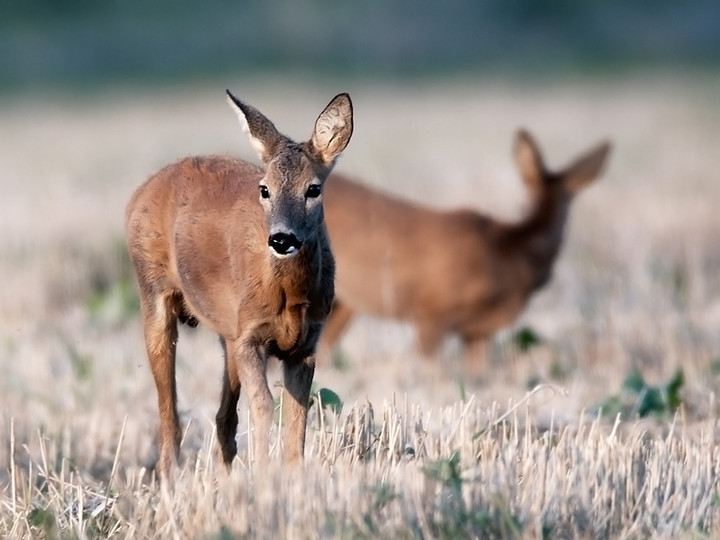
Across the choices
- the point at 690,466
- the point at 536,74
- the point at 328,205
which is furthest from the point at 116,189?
the point at 536,74

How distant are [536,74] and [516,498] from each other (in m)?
37.0

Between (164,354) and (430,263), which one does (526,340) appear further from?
(164,354)

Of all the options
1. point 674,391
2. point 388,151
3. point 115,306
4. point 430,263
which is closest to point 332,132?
point 674,391

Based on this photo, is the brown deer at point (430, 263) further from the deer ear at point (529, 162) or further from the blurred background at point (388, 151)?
the deer ear at point (529, 162)

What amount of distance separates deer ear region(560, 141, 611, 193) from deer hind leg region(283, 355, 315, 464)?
6.82m

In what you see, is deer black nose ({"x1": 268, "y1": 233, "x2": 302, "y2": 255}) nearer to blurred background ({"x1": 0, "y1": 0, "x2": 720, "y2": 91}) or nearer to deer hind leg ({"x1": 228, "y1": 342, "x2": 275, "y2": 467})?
deer hind leg ({"x1": 228, "y1": 342, "x2": 275, "y2": 467})

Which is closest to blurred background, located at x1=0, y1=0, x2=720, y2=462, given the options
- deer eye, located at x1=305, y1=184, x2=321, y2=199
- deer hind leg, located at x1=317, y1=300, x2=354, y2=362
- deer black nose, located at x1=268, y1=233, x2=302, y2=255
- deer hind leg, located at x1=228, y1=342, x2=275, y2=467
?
deer hind leg, located at x1=317, y1=300, x2=354, y2=362

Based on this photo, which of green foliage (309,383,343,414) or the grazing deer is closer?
the grazing deer

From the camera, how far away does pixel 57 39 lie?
2133 inches

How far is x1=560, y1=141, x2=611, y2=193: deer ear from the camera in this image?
13.1 meters

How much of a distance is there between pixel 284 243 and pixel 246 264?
0.61 metres

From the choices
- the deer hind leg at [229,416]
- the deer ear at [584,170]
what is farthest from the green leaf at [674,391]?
the deer ear at [584,170]

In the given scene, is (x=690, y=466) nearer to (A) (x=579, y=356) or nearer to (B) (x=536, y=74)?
(A) (x=579, y=356)

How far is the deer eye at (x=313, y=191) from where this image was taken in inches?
253
